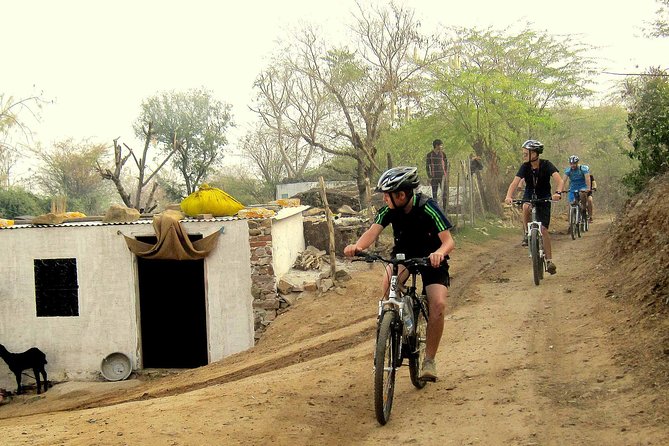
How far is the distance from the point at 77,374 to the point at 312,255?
5421mm

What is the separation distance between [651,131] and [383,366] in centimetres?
874

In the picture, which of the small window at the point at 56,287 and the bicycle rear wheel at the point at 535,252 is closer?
the bicycle rear wheel at the point at 535,252

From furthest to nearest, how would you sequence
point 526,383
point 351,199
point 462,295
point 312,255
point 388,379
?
point 351,199
point 312,255
point 462,295
point 526,383
point 388,379

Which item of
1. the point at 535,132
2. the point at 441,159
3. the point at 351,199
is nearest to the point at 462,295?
the point at 441,159

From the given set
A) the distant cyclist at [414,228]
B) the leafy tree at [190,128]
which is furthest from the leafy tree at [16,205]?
the distant cyclist at [414,228]

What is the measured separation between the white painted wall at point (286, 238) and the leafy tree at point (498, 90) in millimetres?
9019

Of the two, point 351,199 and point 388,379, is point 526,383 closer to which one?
point 388,379

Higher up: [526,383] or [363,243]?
[363,243]

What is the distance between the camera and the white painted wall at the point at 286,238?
13.7m

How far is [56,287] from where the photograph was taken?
14.4 m

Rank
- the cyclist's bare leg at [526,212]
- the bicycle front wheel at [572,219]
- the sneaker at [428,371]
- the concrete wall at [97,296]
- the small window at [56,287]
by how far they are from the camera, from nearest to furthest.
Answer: the sneaker at [428,371] → the cyclist's bare leg at [526,212] → the concrete wall at [97,296] → the small window at [56,287] → the bicycle front wheel at [572,219]

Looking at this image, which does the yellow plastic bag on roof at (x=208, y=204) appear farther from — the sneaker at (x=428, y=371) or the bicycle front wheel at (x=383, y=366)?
the bicycle front wheel at (x=383, y=366)

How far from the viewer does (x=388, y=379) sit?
518cm

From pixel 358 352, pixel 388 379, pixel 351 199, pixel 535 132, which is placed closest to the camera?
pixel 388 379
